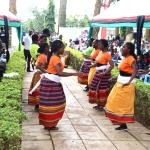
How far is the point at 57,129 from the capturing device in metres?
6.71

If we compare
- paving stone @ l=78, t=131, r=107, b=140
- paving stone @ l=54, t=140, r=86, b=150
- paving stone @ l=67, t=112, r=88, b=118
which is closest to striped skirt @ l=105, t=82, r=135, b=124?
paving stone @ l=78, t=131, r=107, b=140

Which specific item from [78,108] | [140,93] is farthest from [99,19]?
[140,93]

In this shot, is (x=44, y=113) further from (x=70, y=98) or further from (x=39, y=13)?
(x=39, y=13)

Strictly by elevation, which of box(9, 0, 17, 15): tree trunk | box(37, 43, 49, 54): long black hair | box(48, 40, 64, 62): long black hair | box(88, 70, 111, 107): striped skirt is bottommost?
box(88, 70, 111, 107): striped skirt

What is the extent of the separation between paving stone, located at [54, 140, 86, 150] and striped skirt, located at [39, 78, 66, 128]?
0.60 meters

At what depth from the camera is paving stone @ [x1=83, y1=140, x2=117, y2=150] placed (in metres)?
5.80

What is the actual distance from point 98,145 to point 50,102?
3.57ft

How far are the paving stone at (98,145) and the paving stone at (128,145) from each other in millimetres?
108

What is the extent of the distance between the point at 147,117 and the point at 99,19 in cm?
569

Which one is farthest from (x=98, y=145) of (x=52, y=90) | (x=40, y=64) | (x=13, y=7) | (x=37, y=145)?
(x=13, y=7)

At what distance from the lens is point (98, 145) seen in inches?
233

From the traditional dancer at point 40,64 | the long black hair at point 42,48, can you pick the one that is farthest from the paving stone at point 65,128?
the long black hair at point 42,48

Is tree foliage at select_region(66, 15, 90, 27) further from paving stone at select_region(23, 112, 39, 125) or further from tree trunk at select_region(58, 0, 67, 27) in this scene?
paving stone at select_region(23, 112, 39, 125)

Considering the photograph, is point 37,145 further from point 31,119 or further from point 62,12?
point 62,12
